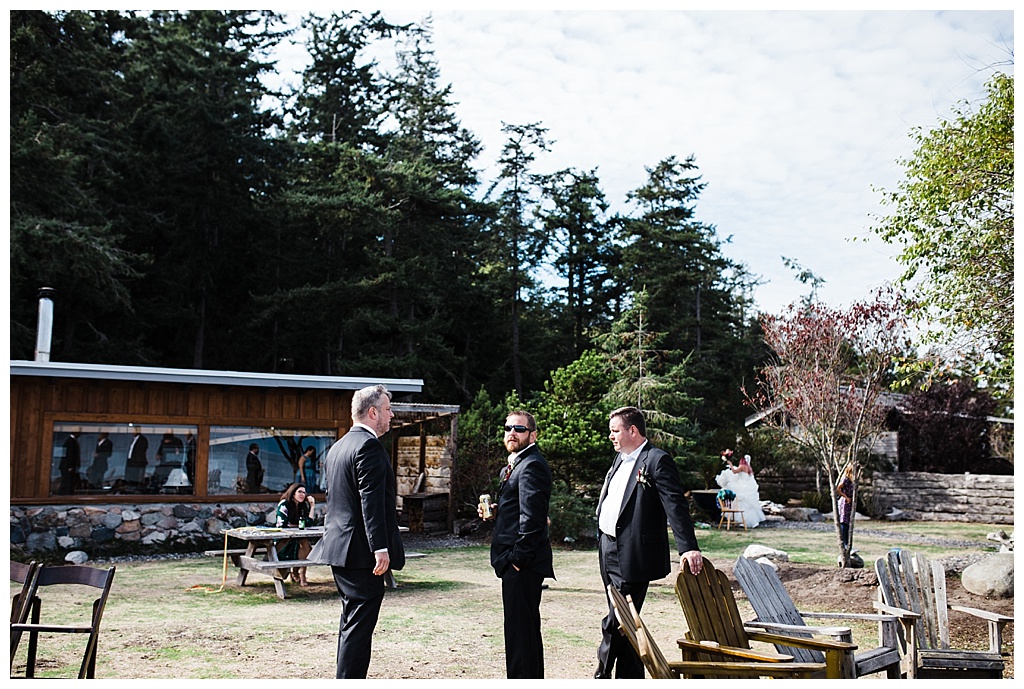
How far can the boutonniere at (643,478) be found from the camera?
5.10 metres

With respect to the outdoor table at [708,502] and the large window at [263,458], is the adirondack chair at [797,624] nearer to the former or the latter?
the large window at [263,458]

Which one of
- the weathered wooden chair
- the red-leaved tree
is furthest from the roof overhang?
the weathered wooden chair

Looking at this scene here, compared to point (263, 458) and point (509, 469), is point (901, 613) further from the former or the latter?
point (263, 458)

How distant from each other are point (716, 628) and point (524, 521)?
43.7 inches

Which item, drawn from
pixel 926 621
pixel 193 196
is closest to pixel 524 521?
pixel 926 621

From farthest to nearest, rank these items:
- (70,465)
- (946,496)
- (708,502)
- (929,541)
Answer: (946,496) < (708,502) < (929,541) < (70,465)

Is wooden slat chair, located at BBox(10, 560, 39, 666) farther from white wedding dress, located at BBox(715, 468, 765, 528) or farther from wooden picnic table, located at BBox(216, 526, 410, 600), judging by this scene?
white wedding dress, located at BBox(715, 468, 765, 528)

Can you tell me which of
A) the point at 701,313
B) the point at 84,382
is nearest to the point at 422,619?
the point at 84,382

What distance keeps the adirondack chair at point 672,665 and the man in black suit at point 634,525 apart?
3.17 feet

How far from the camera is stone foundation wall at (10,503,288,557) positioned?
11.7 m

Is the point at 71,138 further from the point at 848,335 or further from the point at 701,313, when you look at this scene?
the point at 701,313

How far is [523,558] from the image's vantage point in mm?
4785

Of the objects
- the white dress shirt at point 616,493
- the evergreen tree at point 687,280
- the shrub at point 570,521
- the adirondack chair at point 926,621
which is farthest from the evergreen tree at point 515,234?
the white dress shirt at point 616,493

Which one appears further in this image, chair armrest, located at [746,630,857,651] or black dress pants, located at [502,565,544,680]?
black dress pants, located at [502,565,544,680]
